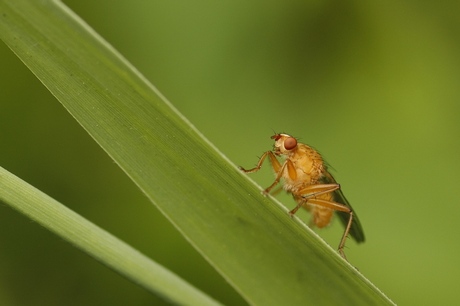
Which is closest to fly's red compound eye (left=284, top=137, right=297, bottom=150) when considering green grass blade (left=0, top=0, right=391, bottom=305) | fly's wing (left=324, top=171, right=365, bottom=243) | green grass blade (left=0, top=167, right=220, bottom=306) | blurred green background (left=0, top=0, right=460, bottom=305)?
fly's wing (left=324, top=171, right=365, bottom=243)

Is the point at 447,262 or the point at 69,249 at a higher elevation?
the point at 447,262

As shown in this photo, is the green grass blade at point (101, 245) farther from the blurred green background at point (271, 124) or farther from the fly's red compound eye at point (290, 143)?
the blurred green background at point (271, 124)

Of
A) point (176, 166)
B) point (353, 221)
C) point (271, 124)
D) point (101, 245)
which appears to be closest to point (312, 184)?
point (353, 221)

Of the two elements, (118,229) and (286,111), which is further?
(286,111)

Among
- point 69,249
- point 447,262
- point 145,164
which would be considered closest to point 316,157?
point 447,262

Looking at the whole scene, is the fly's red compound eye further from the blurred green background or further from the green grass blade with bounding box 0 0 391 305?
the green grass blade with bounding box 0 0 391 305

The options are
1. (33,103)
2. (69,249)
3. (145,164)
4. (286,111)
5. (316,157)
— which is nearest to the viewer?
(145,164)

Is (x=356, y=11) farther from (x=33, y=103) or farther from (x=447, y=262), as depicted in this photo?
(x=33, y=103)
